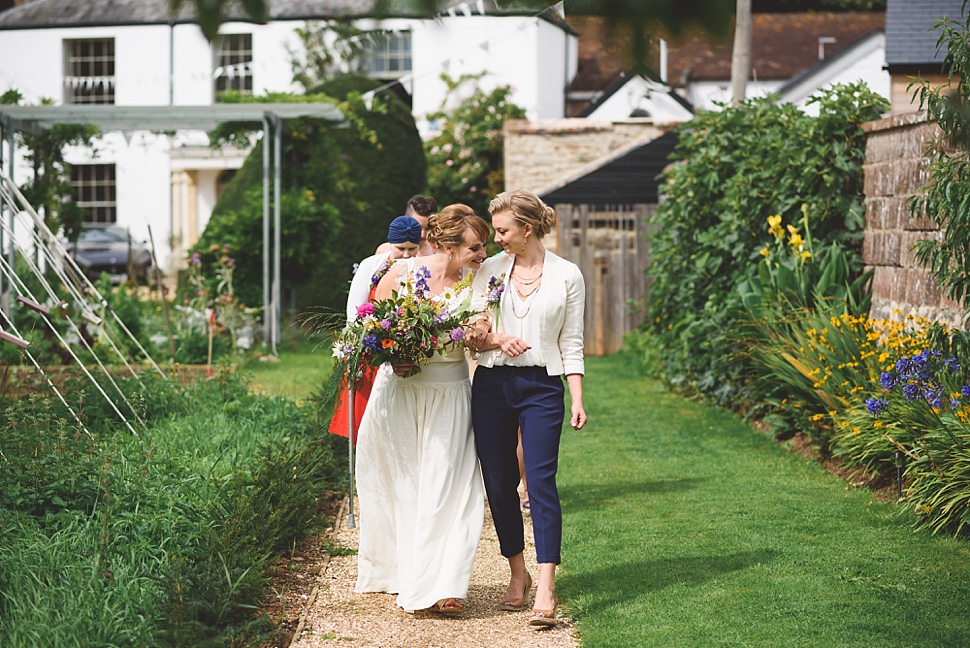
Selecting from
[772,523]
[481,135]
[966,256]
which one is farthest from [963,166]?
[481,135]

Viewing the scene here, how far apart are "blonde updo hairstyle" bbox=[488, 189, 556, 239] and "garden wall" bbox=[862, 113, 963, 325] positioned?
9.92 feet

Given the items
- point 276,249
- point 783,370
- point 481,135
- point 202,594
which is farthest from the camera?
point 481,135

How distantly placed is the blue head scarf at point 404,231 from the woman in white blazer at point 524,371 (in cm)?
125

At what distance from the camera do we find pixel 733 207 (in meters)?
9.49

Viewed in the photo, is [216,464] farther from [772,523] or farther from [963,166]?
[963,166]

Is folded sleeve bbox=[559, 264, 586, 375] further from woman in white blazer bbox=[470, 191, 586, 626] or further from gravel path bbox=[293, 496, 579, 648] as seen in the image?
gravel path bbox=[293, 496, 579, 648]

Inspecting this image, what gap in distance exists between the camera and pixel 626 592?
4863mm

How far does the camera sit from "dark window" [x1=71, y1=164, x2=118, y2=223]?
1024 inches

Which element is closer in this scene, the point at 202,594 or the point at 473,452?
the point at 202,594

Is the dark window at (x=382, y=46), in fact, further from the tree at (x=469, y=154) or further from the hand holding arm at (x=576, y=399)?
the tree at (x=469, y=154)

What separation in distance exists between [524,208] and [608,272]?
10218 millimetres

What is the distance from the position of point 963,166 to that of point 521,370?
2735mm

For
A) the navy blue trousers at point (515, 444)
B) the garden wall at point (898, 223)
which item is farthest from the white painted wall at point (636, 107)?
the navy blue trousers at point (515, 444)

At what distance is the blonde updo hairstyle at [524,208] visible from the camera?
468cm
